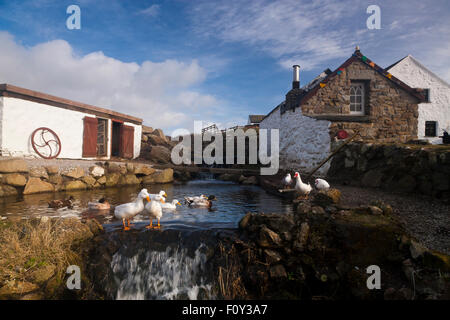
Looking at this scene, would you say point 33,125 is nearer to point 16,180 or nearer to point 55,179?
point 55,179

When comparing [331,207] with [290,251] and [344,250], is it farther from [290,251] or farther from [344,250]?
[290,251]

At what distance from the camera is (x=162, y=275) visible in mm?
5020

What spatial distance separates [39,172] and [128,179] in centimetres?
464

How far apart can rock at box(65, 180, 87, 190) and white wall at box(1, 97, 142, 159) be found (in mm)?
3517

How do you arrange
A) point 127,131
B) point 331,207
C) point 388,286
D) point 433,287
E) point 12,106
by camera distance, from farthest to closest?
point 127,131 < point 12,106 < point 331,207 < point 388,286 < point 433,287

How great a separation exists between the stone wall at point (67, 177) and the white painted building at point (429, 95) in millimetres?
23784

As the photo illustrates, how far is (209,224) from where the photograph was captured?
259 inches

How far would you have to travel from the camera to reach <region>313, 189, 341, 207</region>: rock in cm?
736

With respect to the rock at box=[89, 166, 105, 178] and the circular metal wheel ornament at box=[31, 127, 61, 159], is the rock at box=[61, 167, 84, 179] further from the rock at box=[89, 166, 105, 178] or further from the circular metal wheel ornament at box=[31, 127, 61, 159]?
the circular metal wheel ornament at box=[31, 127, 61, 159]

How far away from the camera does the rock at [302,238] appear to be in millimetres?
5136

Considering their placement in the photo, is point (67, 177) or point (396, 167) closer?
point (396, 167)

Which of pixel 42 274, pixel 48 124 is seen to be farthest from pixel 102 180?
pixel 42 274
